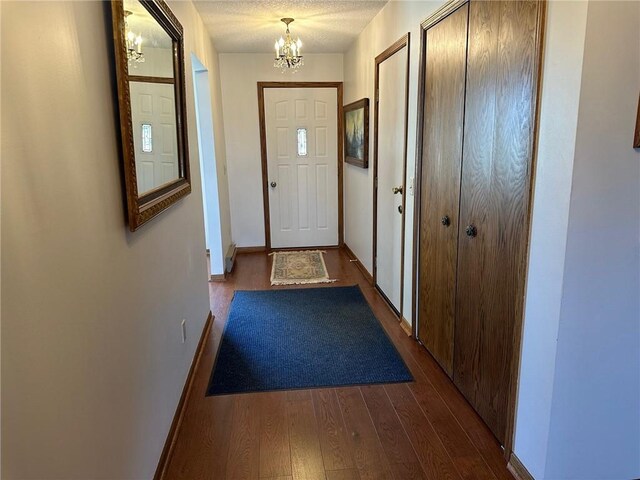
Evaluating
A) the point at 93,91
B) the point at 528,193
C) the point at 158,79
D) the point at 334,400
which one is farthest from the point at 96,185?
the point at 334,400

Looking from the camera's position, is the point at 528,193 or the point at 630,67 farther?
the point at 528,193

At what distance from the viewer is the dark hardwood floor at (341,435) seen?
5.81 ft

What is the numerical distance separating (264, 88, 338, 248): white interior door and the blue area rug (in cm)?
168

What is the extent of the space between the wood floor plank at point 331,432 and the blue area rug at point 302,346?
0.13m

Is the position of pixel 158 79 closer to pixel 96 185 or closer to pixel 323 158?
pixel 96 185

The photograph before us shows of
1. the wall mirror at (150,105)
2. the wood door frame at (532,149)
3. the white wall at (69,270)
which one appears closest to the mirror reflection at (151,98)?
the wall mirror at (150,105)

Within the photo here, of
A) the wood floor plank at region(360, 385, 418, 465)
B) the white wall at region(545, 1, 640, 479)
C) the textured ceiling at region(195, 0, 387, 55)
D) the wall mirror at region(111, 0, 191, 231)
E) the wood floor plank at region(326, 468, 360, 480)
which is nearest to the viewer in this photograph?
the white wall at region(545, 1, 640, 479)

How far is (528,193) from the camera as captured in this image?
1555 mm

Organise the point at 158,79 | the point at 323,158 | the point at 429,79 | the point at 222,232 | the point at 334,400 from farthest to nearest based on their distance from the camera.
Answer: the point at 323,158, the point at 222,232, the point at 429,79, the point at 334,400, the point at 158,79

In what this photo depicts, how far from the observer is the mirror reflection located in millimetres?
1538

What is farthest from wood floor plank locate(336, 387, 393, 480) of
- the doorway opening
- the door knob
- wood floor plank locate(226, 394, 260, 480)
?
the doorway opening

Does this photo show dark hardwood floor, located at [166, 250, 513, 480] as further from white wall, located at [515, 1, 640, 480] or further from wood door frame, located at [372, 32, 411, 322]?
wood door frame, located at [372, 32, 411, 322]

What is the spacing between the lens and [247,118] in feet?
16.3

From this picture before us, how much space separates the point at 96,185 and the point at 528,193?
1.42m
